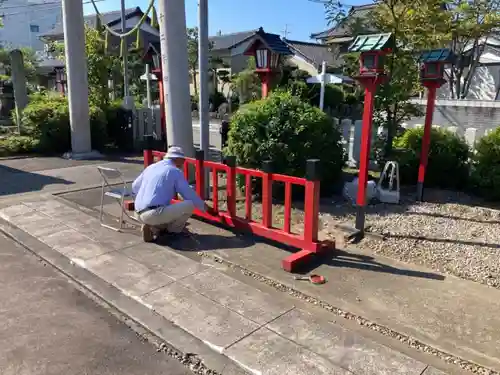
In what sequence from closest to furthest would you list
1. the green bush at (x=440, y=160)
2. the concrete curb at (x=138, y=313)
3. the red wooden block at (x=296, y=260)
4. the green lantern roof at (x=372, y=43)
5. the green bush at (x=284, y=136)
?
1. the concrete curb at (x=138, y=313)
2. the red wooden block at (x=296, y=260)
3. the green lantern roof at (x=372, y=43)
4. the green bush at (x=284, y=136)
5. the green bush at (x=440, y=160)

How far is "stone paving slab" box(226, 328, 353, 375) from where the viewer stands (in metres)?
2.71

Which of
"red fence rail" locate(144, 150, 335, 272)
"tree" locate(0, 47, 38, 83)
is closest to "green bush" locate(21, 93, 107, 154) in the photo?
"red fence rail" locate(144, 150, 335, 272)

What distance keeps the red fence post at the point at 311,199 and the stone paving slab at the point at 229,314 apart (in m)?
0.90

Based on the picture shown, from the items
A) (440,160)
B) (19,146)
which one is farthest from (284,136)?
(19,146)

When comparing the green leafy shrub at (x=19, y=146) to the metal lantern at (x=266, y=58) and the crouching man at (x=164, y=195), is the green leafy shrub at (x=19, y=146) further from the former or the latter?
the crouching man at (x=164, y=195)

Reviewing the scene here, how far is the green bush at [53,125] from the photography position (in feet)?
35.1

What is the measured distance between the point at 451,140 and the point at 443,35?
11.8 ft

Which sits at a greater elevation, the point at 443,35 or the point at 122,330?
the point at 443,35

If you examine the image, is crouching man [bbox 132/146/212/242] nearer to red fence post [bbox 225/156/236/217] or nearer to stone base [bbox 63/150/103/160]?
red fence post [bbox 225/156/236/217]

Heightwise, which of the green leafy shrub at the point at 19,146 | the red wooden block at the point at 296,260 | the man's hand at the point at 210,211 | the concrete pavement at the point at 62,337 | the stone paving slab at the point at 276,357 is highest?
the green leafy shrub at the point at 19,146

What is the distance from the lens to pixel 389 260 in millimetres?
4406

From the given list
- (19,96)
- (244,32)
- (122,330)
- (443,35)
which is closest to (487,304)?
(122,330)

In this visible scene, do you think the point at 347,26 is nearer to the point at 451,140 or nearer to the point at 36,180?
the point at 451,140

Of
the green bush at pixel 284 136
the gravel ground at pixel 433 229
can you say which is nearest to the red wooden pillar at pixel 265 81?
the green bush at pixel 284 136
